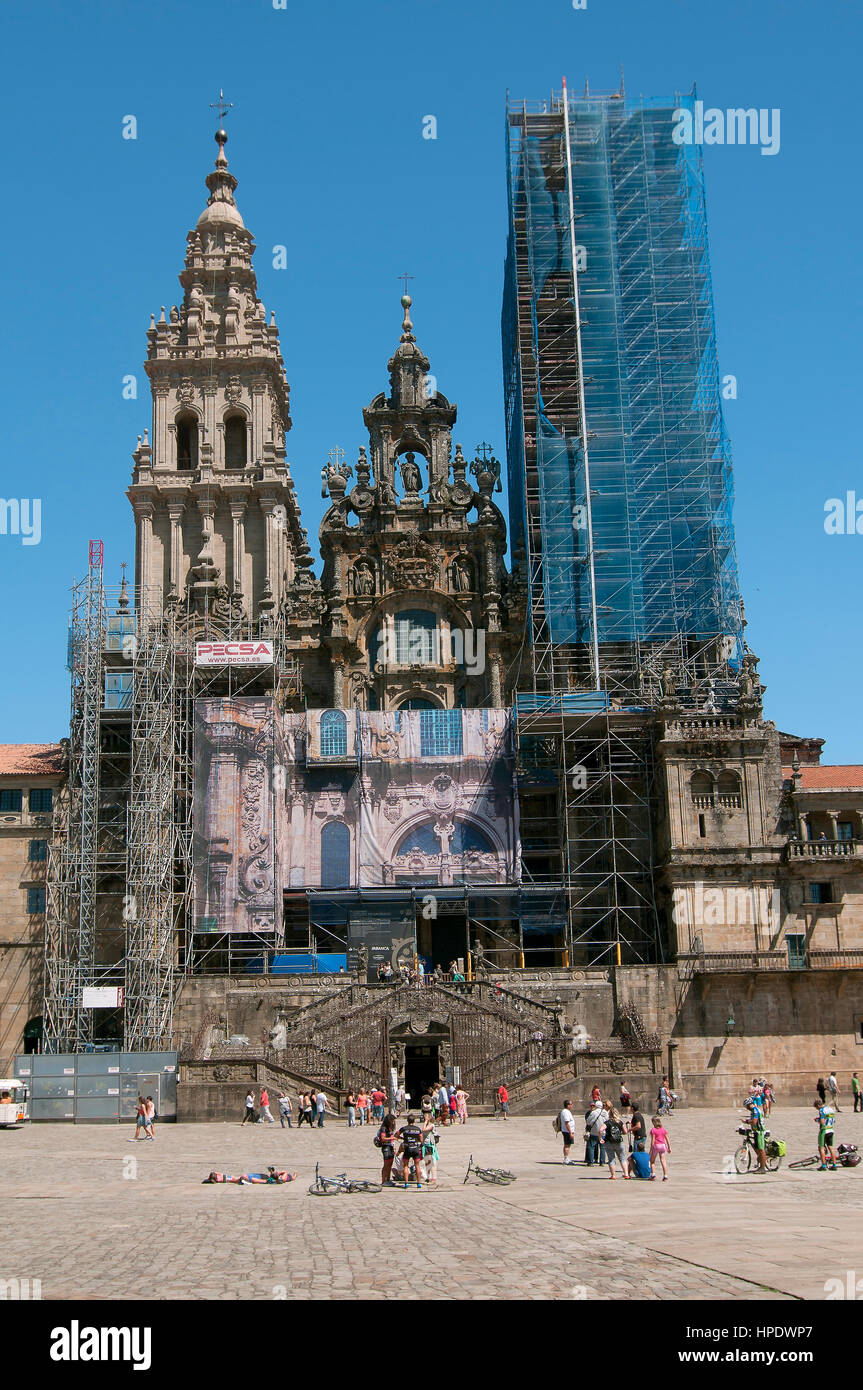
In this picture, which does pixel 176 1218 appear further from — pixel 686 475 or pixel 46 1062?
pixel 686 475

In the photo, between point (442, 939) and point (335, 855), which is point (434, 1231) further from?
point (442, 939)

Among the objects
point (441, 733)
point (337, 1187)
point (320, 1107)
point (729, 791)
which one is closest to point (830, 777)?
point (729, 791)

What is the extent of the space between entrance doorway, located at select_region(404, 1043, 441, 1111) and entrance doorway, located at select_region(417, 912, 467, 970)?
12685 millimetres

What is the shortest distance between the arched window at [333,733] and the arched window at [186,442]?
18129mm

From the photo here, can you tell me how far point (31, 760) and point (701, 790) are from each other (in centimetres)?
3096

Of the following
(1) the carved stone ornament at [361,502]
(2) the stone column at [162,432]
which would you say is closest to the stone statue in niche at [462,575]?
(1) the carved stone ornament at [361,502]

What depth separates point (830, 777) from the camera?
6400 cm

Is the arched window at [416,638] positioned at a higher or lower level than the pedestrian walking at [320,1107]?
higher

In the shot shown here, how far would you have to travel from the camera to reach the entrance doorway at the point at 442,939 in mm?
64438

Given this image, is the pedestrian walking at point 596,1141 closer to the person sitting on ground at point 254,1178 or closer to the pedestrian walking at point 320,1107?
the person sitting on ground at point 254,1178

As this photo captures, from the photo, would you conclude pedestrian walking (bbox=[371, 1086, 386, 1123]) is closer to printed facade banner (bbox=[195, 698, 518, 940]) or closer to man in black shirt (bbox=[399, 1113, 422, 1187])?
man in black shirt (bbox=[399, 1113, 422, 1187])
